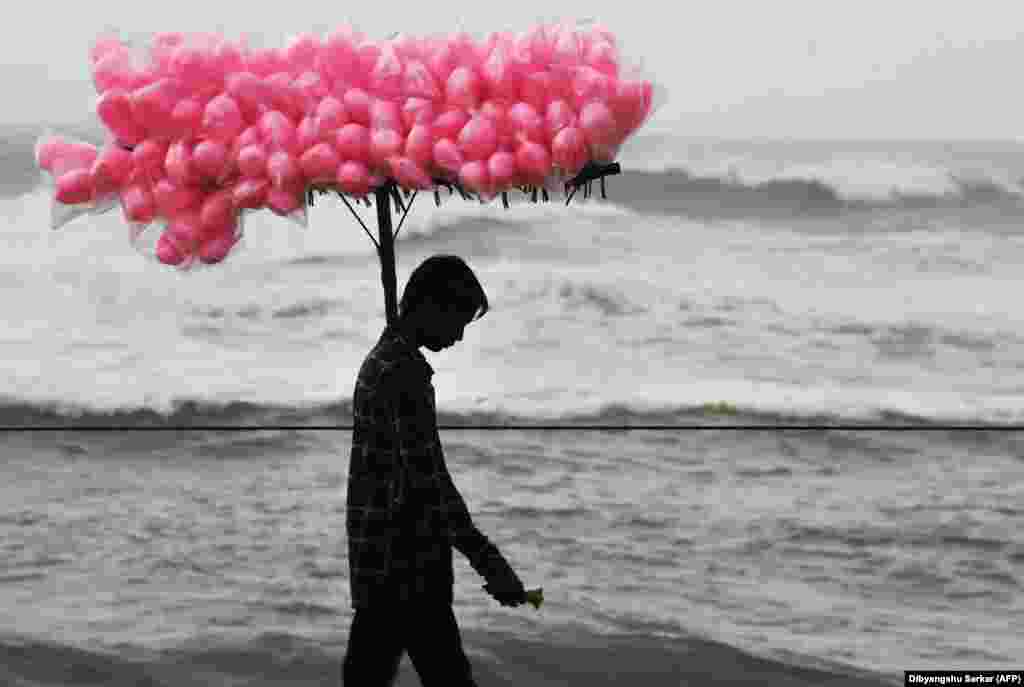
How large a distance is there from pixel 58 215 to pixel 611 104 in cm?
75

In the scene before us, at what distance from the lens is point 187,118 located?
6.89 feet

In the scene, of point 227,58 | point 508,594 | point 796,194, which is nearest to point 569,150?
point 227,58

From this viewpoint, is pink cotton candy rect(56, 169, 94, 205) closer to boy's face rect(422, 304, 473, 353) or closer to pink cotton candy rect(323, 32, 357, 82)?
pink cotton candy rect(323, 32, 357, 82)

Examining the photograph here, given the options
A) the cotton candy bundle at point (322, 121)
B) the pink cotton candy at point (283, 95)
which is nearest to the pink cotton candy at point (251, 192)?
the cotton candy bundle at point (322, 121)

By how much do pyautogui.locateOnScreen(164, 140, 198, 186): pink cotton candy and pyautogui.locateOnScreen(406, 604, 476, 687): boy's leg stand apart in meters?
0.64

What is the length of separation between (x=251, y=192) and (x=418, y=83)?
0.85 feet

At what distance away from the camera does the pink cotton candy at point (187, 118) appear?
210cm

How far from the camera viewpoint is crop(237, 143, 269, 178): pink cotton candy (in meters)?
2.08

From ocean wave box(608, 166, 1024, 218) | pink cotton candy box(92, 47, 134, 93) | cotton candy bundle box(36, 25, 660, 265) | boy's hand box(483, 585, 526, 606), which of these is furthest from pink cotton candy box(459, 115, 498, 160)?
ocean wave box(608, 166, 1024, 218)

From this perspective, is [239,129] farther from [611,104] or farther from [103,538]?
[103,538]

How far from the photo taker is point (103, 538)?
785 cm

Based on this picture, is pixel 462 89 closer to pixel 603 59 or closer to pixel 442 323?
pixel 603 59

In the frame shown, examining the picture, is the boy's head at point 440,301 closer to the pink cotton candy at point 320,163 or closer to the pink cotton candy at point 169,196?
the pink cotton candy at point 320,163

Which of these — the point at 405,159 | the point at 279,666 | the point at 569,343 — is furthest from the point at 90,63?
the point at 569,343
